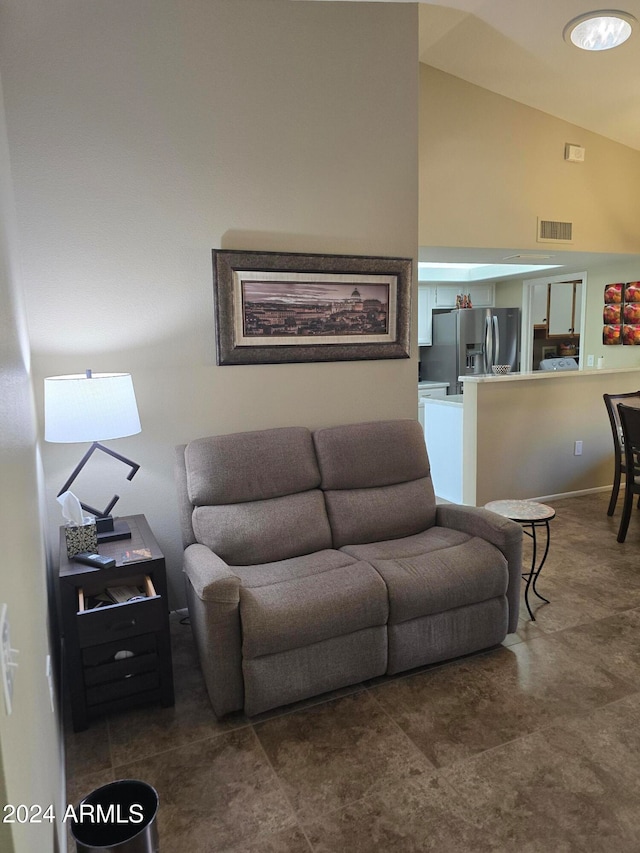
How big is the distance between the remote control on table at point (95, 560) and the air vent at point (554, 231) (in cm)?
421

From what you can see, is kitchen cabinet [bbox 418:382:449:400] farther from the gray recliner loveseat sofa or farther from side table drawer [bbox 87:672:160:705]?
side table drawer [bbox 87:672:160:705]

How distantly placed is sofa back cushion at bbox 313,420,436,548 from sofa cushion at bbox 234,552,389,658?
0.42 metres

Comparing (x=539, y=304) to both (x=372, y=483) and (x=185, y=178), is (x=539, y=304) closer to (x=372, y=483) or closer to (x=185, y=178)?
(x=372, y=483)

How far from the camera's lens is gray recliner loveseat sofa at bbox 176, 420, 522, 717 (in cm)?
220

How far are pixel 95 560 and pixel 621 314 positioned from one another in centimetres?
555

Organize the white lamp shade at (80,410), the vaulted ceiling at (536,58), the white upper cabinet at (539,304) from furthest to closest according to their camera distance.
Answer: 1. the white upper cabinet at (539,304)
2. the vaulted ceiling at (536,58)
3. the white lamp shade at (80,410)

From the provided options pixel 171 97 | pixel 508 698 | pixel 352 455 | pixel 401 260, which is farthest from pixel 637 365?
pixel 171 97

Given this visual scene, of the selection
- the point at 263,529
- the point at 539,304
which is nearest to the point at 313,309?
the point at 263,529

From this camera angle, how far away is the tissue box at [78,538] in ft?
7.72

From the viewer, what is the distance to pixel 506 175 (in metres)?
4.53

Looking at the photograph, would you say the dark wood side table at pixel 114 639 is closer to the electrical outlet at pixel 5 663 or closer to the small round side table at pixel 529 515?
the electrical outlet at pixel 5 663

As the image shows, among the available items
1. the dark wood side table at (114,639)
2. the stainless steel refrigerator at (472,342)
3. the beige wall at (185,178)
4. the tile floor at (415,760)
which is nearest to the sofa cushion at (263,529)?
the dark wood side table at (114,639)

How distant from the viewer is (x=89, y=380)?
2293 mm

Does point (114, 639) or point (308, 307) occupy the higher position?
point (308, 307)
